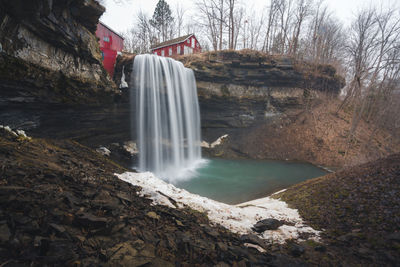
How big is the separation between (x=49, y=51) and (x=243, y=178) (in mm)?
12324

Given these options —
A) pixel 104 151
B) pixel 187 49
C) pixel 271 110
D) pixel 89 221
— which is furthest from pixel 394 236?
pixel 187 49

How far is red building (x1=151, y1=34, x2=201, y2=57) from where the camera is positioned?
2955 centimetres

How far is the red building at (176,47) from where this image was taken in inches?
1163

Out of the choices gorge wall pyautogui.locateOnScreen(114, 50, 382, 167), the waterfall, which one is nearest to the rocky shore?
the waterfall

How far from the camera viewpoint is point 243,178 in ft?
39.8

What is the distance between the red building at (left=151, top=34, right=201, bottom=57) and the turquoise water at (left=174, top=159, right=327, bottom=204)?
70.8ft

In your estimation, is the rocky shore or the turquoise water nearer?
the rocky shore

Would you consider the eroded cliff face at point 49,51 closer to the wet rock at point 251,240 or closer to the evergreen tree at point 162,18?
the wet rock at point 251,240

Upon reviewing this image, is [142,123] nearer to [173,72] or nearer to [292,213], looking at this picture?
[173,72]

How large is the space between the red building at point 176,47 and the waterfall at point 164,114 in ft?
53.2

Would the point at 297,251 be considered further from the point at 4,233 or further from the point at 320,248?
the point at 4,233

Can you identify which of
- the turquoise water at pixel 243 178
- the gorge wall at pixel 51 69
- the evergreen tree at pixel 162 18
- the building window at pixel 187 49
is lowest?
the turquoise water at pixel 243 178

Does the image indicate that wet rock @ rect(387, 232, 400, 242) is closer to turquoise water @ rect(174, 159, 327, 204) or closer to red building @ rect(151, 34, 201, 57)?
turquoise water @ rect(174, 159, 327, 204)

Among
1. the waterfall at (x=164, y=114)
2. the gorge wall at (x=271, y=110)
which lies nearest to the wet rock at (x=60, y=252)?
the waterfall at (x=164, y=114)
